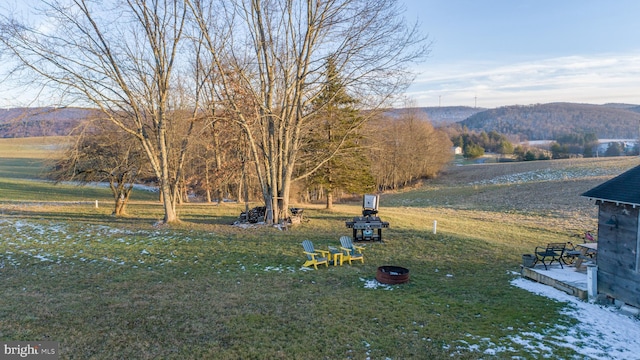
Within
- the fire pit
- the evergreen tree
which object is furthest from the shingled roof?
the evergreen tree

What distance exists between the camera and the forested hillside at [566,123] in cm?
15438

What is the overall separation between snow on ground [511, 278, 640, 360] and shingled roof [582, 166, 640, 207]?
9.11 feet

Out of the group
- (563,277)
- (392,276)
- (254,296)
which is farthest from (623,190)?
(254,296)

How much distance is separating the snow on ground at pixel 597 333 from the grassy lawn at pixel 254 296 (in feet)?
0.75

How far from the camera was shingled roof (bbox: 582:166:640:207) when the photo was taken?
9.13 meters

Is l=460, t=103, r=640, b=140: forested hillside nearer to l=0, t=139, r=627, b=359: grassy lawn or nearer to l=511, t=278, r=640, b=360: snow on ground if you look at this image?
l=0, t=139, r=627, b=359: grassy lawn

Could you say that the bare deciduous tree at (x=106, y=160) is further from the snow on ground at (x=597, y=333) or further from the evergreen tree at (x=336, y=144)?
the snow on ground at (x=597, y=333)

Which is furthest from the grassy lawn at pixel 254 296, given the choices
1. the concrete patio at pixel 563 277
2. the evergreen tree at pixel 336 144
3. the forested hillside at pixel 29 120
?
the evergreen tree at pixel 336 144

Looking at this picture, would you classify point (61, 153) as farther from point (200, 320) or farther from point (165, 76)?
point (200, 320)

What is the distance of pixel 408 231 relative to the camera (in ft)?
59.4

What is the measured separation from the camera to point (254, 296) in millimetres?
9500

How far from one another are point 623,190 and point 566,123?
205 m

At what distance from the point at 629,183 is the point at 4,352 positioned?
14.5m

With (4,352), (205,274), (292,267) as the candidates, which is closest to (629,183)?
(292,267)
